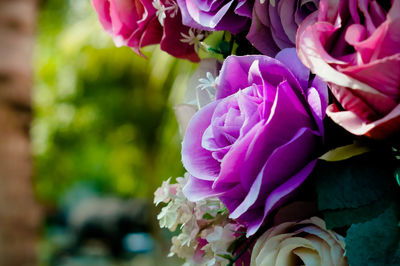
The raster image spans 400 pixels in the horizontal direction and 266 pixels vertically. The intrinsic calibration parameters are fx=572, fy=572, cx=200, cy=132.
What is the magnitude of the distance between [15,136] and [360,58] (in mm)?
2536

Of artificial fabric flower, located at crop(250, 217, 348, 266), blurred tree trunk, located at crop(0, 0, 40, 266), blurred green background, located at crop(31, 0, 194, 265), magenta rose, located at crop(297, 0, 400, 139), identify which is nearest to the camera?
magenta rose, located at crop(297, 0, 400, 139)

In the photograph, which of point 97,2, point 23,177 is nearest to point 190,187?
point 97,2

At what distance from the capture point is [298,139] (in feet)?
1.82

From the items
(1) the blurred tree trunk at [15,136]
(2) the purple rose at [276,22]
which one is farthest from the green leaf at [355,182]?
(1) the blurred tree trunk at [15,136]

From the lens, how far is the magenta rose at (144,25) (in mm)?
744

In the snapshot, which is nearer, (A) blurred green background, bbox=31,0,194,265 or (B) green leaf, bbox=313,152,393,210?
(B) green leaf, bbox=313,152,393,210

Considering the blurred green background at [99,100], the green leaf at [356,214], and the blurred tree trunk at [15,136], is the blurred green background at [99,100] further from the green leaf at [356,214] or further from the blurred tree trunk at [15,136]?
the green leaf at [356,214]

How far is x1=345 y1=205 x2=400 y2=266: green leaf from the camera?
0.53 m

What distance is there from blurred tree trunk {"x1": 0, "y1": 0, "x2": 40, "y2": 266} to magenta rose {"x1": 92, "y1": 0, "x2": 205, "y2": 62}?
2.13 m

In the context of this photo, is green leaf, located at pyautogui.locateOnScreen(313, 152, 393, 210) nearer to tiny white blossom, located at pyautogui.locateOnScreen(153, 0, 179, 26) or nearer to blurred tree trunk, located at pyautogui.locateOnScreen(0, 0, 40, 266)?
tiny white blossom, located at pyautogui.locateOnScreen(153, 0, 179, 26)

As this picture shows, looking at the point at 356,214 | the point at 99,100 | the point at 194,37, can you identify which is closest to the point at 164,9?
the point at 194,37

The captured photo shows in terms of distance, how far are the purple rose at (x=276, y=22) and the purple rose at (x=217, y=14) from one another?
18mm

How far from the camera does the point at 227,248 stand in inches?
26.7

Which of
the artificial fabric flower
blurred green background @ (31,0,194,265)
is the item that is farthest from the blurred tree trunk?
the artificial fabric flower
